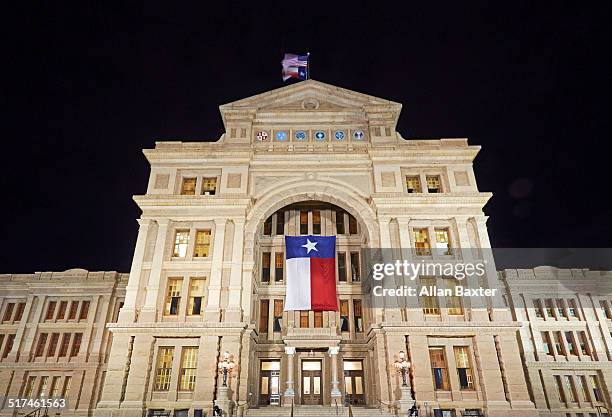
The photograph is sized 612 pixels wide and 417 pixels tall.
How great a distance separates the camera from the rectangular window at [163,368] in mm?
26666

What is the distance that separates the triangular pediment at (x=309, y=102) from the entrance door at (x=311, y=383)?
2168cm

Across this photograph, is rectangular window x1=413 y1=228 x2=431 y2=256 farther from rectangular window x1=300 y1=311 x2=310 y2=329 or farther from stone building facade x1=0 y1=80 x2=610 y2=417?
rectangular window x1=300 y1=311 x2=310 y2=329

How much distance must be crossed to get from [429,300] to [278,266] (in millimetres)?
14453

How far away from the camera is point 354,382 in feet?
111

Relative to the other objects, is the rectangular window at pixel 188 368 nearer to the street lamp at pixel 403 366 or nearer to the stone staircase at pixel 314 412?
the stone staircase at pixel 314 412

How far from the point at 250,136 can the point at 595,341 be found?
39673 mm

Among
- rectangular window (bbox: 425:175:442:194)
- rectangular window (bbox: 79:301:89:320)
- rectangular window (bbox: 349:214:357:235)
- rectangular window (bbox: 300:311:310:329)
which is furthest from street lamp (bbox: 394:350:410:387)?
rectangular window (bbox: 79:301:89:320)

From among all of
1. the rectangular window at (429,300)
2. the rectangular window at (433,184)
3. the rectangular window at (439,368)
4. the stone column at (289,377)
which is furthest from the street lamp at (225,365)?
the rectangular window at (433,184)

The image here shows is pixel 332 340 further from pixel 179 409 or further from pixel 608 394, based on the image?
pixel 608 394

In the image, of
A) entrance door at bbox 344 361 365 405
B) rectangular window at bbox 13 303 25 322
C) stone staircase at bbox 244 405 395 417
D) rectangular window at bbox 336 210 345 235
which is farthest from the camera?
rectangular window at bbox 13 303 25 322

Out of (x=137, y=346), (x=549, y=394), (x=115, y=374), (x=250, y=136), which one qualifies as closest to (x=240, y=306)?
(x=137, y=346)

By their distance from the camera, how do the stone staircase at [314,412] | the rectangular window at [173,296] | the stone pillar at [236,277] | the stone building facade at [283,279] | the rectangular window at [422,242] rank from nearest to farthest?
the stone staircase at [314,412]
the stone building facade at [283,279]
the stone pillar at [236,277]
the rectangular window at [173,296]
the rectangular window at [422,242]

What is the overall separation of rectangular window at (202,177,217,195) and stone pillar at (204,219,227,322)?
3.28 metres

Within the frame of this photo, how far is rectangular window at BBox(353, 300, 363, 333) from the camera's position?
3544 centimetres
